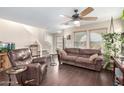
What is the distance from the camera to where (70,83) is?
2.85 m

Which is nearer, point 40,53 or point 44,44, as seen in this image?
point 40,53

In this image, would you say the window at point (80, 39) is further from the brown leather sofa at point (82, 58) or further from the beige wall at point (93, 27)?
the brown leather sofa at point (82, 58)

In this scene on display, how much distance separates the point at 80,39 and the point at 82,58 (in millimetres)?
1476

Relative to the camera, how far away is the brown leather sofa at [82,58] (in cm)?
398

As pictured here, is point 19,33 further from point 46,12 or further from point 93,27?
point 93,27

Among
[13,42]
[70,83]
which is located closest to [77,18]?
[70,83]

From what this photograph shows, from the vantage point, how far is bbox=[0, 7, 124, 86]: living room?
2.84 meters

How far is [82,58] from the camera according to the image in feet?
15.1

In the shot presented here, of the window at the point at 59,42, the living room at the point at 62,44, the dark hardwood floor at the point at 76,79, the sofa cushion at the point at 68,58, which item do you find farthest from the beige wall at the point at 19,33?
the sofa cushion at the point at 68,58

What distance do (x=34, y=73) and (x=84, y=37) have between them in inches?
144

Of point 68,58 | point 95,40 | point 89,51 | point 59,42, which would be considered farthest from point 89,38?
point 59,42

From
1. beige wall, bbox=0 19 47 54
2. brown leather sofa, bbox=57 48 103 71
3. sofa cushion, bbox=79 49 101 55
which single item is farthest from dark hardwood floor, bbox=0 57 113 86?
beige wall, bbox=0 19 47 54

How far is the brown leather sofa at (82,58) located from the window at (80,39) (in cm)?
53
